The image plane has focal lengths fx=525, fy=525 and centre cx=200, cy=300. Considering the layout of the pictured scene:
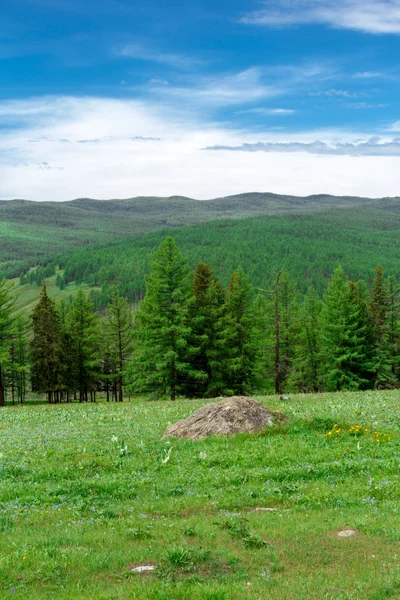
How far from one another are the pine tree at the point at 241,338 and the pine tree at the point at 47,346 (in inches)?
951

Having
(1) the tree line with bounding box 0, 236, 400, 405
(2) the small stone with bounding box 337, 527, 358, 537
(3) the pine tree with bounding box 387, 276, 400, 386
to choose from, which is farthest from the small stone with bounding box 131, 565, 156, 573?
(3) the pine tree with bounding box 387, 276, 400, 386

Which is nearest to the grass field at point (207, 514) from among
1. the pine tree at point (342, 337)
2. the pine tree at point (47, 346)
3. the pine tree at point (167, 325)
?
the pine tree at point (167, 325)

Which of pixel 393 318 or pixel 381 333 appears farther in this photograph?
pixel 393 318

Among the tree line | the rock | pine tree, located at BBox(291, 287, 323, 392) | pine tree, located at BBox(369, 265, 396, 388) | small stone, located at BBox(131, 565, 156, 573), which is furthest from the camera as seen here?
pine tree, located at BBox(291, 287, 323, 392)

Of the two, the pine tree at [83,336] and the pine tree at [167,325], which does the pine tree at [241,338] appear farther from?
the pine tree at [83,336]

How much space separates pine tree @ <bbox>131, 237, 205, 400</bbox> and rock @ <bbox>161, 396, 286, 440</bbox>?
25754 millimetres

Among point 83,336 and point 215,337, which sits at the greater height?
point 215,337

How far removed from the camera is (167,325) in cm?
4641

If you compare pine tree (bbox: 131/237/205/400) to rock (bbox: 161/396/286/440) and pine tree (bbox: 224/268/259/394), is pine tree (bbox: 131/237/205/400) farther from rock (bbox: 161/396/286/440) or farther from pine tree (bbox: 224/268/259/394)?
rock (bbox: 161/396/286/440)

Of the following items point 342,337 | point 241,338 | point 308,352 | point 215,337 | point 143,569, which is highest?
point 143,569

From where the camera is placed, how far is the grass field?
739 centimetres

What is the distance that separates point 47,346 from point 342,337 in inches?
1392

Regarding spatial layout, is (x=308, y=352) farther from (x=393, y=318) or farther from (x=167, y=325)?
(x=167, y=325)

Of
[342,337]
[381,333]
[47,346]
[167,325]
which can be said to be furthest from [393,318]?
[47,346]
